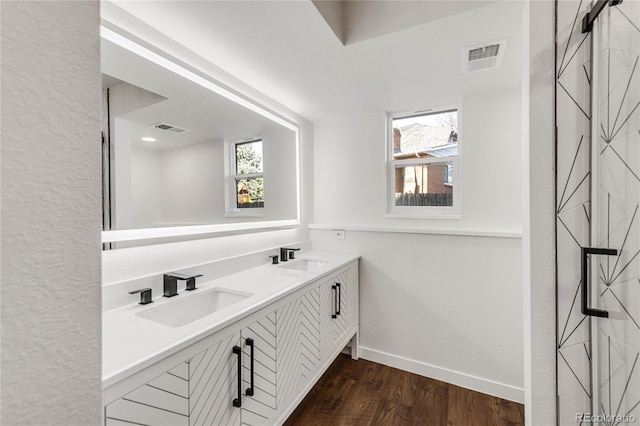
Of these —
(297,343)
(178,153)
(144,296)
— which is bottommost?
(297,343)

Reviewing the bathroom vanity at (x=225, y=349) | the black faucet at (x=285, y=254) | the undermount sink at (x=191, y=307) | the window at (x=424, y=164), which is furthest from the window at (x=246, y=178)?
the window at (x=424, y=164)

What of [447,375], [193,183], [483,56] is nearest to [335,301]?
[447,375]

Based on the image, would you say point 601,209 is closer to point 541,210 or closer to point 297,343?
point 541,210

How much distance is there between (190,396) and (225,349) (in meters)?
0.19

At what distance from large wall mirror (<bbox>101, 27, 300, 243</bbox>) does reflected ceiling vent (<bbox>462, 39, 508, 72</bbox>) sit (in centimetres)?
142

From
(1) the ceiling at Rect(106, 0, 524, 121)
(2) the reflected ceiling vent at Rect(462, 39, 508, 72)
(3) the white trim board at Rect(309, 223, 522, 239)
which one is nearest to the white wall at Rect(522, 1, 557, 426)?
(1) the ceiling at Rect(106, 0, 524, 121)

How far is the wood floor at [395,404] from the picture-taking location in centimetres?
175

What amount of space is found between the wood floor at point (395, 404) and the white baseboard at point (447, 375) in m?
0.04

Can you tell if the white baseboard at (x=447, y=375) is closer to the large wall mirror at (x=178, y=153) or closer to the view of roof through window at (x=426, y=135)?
the large wall mirror at (x=178, y=153)

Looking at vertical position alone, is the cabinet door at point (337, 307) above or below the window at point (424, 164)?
below

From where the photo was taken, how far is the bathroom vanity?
33.7 inches

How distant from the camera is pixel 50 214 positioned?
417mm

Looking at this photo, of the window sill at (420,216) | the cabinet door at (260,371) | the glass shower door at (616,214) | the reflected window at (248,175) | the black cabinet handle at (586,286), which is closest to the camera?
the glass shower door at (616,214)

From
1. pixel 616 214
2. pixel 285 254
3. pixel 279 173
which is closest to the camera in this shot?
pixel 616 214
